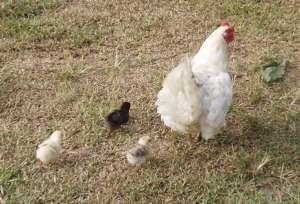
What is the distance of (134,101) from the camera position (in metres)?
5.03

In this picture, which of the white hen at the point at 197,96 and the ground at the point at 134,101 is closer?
the white hen at the point at 197,96

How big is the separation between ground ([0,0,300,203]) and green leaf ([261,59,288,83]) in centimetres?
8

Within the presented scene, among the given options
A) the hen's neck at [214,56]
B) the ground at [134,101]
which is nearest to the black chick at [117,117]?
the ground at [134,101]

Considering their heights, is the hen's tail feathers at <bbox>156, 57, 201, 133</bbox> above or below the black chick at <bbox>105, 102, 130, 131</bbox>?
above

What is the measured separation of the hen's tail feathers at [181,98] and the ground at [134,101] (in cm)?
42

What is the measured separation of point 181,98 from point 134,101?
109 centimetres

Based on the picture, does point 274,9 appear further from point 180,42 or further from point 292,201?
point 292,201

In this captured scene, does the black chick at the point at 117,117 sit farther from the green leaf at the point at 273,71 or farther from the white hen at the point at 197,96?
the green leaf at the point at 273,71

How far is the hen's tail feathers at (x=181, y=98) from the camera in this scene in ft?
12.9

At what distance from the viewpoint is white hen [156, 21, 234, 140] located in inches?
156

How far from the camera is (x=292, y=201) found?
4.05m

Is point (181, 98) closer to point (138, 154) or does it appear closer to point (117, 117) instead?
point (138, 154)

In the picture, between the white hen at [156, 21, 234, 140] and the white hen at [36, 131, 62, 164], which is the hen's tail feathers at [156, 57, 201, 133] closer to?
the white hen at [156, 21, 234, 140]

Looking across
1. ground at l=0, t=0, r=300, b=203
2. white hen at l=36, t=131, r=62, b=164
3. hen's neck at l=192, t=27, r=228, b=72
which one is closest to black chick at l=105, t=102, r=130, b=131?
ground at l=0, t=0, r=300, b=203
